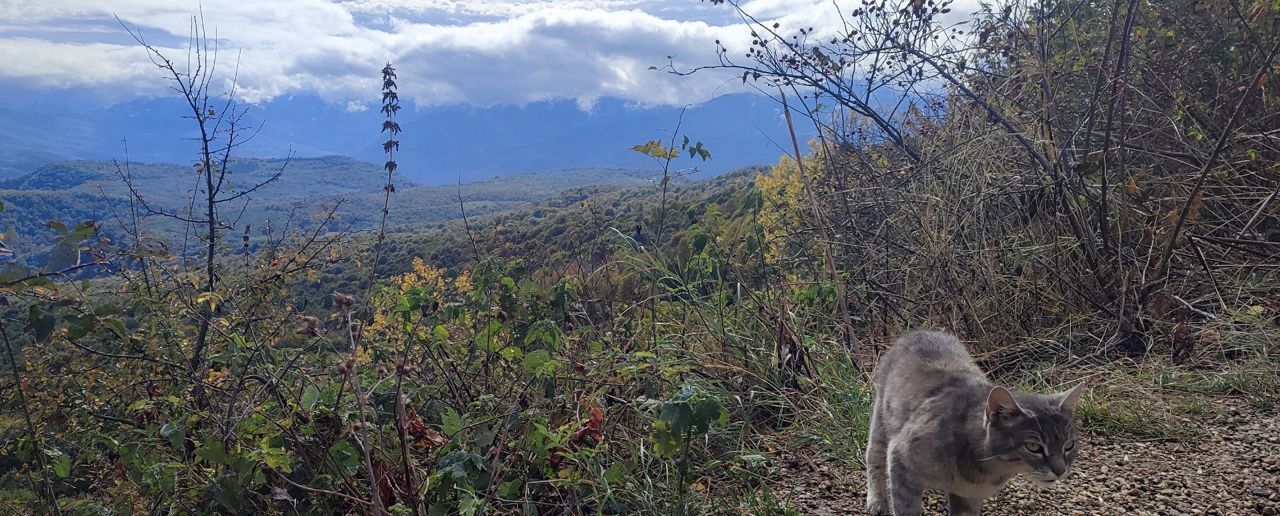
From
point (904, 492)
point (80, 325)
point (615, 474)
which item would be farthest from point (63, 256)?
point (904, 492)

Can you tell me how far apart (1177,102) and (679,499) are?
188 inches

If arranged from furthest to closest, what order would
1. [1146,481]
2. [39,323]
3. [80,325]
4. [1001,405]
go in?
[1146,481] < [1001,405] < [80,325] < [39,323]

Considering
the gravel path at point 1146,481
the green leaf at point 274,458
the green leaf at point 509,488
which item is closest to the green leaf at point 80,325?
the green leaf at point 274,458

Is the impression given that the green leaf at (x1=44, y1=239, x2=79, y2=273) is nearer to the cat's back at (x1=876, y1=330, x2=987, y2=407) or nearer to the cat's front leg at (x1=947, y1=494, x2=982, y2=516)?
the cat's back at (x1=876, y1=330, x2=987, y2=407)

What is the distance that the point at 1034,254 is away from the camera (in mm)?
4836

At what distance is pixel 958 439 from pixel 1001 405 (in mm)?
225

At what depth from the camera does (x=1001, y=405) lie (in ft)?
8.48

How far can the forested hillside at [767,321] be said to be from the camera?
2.99 meters

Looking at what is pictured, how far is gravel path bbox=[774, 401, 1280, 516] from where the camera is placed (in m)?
2.81

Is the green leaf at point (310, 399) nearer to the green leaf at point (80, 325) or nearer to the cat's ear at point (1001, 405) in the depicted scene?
the green leaf at point (80, 325)

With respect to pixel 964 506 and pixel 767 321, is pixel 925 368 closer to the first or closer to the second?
pixel 964 506

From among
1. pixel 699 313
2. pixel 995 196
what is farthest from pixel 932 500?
pixel 995 196

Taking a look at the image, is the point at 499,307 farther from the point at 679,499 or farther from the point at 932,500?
the point at 932,500

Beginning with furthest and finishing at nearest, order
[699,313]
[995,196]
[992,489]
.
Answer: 1. [995,196]
2. [699,313]
3. [992,489]
